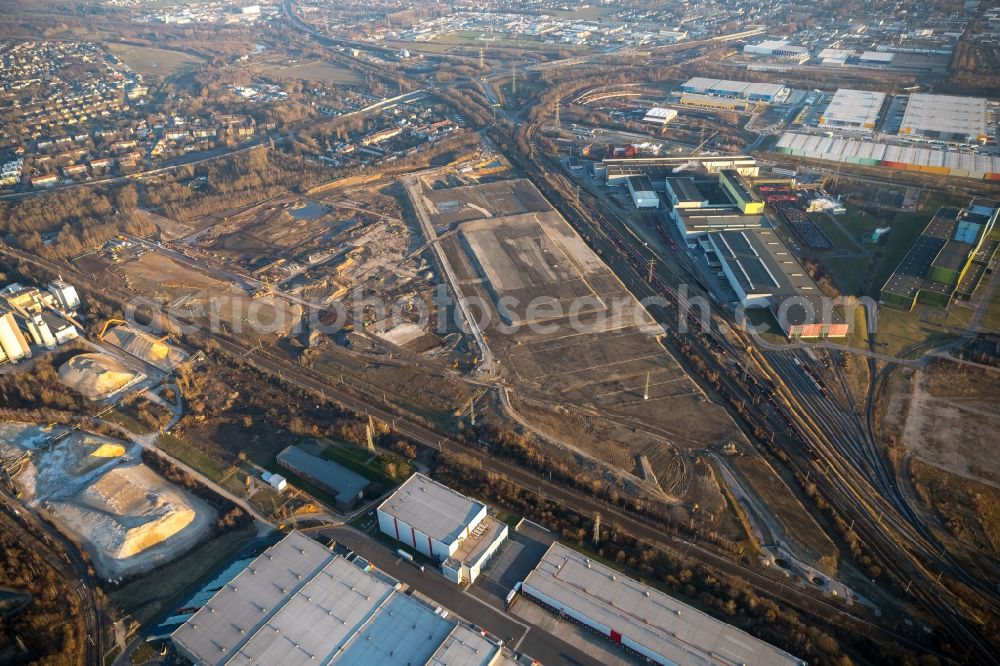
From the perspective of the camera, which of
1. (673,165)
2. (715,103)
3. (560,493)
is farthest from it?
(715,103)

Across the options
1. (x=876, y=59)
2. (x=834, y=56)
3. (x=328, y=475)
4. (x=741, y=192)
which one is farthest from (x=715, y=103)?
(x=328, y=475)

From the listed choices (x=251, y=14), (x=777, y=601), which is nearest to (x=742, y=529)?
(x=777, y=601)

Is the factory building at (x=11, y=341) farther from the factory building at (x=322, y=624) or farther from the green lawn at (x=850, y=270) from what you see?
the green lawn at (x=850, y=270)

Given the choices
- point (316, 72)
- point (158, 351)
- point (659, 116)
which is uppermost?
point (316, 72)

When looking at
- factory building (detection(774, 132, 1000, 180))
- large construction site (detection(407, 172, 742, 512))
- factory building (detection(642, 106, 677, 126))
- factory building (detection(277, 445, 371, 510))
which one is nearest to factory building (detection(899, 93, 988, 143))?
factory building (detection(774, 132, 1000, 180))

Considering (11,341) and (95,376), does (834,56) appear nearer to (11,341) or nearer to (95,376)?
(95,376)

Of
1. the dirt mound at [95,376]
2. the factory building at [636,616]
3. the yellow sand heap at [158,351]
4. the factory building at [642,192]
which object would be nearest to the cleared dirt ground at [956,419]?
the factory building at [636,616]

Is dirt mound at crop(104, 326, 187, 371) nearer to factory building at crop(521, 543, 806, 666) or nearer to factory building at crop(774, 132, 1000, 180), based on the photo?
factory building at crop(521, 543, 806, 666)
